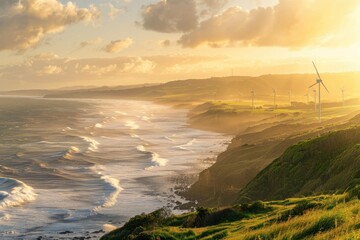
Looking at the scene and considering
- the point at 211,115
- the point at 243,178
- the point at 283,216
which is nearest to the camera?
the point at 283,216

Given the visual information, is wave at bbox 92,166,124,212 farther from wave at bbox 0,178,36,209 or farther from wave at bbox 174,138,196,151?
wave at bbox 174,138,196,151

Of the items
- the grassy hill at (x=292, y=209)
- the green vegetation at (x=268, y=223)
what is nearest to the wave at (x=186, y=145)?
the grassy hill at (x=292, y=209)

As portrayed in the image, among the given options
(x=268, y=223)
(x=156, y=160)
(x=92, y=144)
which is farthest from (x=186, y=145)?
(x=268, y=223)

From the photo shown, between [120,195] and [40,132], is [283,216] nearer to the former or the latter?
[120,195]

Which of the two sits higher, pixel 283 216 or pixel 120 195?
pixel 283 216

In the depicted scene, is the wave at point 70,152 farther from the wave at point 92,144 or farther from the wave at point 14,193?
the wave at point 14,193

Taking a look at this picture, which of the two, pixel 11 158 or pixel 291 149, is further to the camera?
pixel 11 158

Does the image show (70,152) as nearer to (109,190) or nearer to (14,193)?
(109,190)

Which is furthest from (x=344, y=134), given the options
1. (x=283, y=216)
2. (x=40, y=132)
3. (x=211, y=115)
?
(x=211, y=115)
